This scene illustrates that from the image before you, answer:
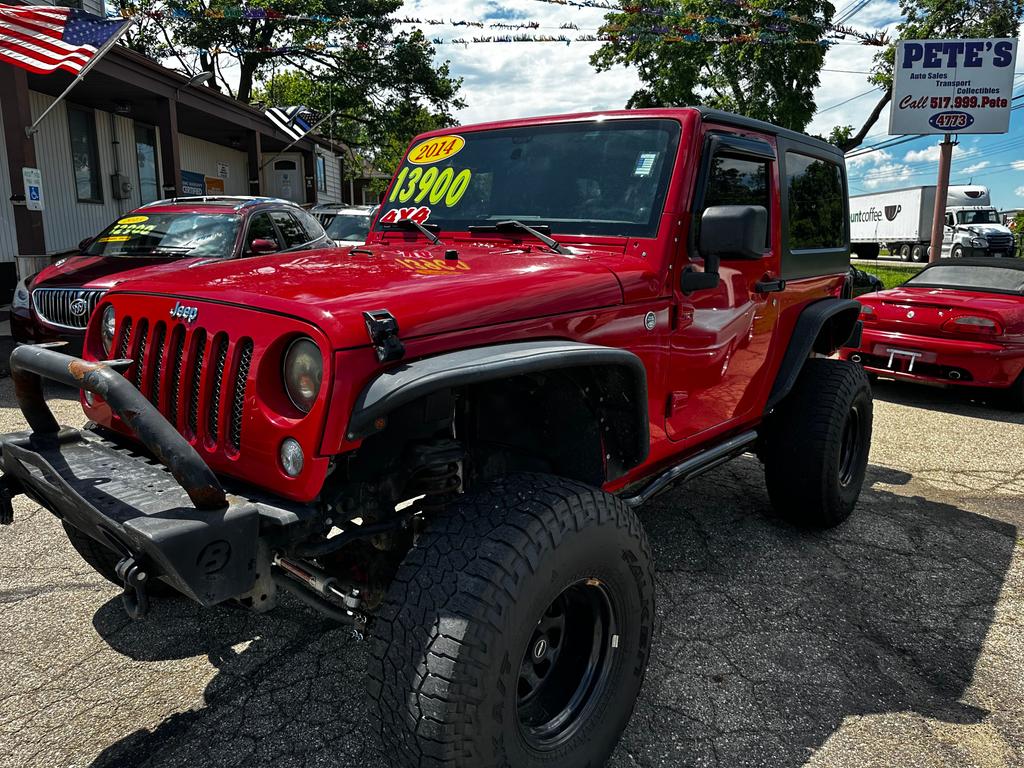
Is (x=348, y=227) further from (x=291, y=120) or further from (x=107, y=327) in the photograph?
(x=107, y=327)

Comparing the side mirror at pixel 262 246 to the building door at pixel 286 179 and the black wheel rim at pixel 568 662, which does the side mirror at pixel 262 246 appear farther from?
the building door at pixel 286 179

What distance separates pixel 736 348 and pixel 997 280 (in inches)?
235

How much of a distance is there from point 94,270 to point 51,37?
403cm

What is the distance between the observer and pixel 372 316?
1892 millimetres

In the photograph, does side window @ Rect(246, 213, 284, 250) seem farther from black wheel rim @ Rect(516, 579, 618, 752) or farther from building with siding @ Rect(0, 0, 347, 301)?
black wheel rim @ Rect(516, 579, 618, 752)

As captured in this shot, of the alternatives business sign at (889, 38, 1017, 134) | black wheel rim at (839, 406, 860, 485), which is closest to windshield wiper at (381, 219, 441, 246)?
black wheel rim at (839, 406, 860, 485)

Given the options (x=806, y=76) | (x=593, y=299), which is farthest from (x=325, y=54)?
(x=593, y=299)

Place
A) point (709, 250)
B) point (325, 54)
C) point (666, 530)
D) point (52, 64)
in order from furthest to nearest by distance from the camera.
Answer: point (325, 54)
point (52, 64)
point (666, 530)
point (709, 250)

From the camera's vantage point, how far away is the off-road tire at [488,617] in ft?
5.86

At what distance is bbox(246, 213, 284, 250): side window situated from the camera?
7949mm

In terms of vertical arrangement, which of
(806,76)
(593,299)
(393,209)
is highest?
(806,76)

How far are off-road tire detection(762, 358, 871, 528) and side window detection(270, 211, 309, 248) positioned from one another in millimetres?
5990

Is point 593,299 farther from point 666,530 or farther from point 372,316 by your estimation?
point 666,530

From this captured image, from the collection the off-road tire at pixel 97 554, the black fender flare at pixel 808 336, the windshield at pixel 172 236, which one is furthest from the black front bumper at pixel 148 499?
the windshield at pixel 172 236
